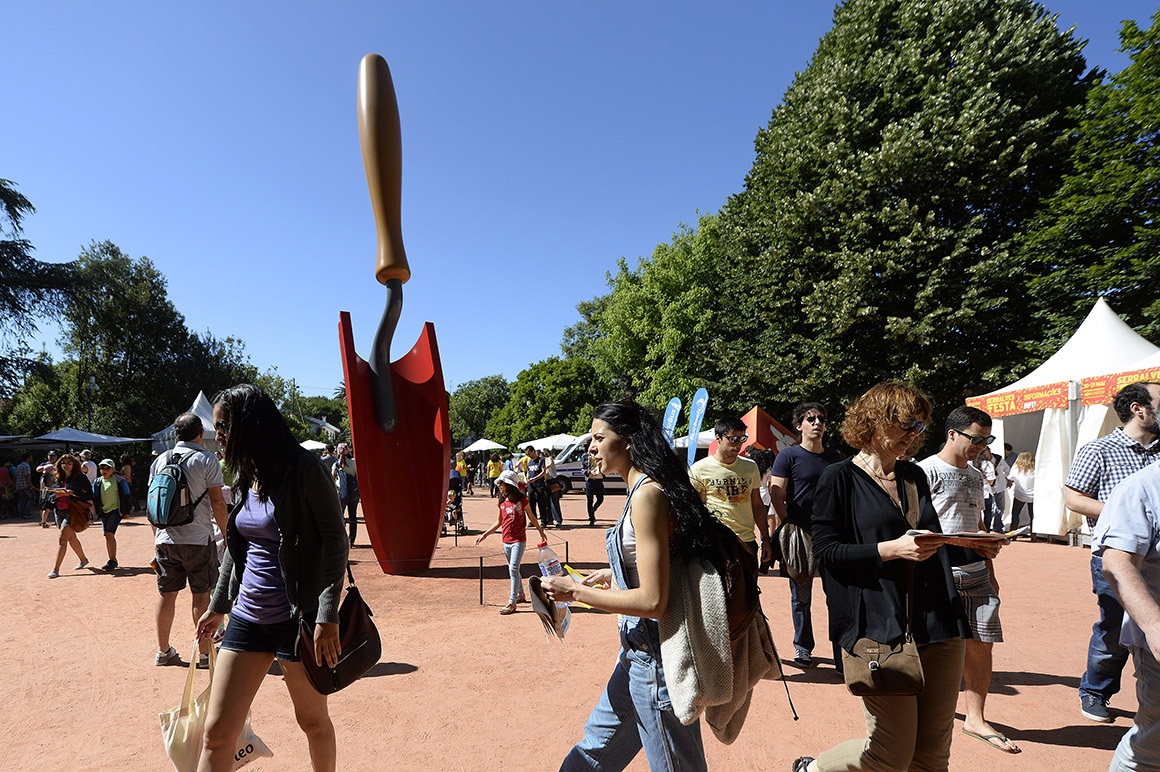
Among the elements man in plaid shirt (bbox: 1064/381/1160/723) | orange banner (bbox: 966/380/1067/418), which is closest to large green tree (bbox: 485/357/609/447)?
orange banner (bbox: 966/380/1067/418)

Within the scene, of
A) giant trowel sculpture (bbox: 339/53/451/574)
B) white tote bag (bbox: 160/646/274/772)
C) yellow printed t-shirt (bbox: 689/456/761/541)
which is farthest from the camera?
giant trowel sculpture (bbox: 339/53/451/574)

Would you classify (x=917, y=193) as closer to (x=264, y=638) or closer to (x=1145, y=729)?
(x=1145, y=729)

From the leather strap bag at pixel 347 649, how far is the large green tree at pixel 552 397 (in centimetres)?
3825

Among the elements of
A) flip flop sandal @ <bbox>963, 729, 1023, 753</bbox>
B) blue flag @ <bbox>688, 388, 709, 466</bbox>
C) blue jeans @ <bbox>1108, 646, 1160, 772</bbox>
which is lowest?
flip flop sandal @ <bbox>963, 729, 1023, 753</bbox>

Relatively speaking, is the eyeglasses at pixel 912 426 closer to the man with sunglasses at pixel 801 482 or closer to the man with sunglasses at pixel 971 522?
the man with sunglasses at pixel 971 522

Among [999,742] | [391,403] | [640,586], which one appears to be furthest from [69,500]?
[999,742]

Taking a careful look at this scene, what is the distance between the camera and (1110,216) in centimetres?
1616

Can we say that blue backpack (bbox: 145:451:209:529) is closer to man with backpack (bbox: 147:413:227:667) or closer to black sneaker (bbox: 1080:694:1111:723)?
man with backpack (bbox: 147:413:227:667)

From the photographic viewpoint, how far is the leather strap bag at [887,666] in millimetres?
2283

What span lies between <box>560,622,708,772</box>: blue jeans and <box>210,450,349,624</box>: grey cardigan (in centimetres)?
107

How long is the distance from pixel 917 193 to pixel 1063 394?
8526 mm

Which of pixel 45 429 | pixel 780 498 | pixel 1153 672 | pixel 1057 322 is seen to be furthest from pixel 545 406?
pixel 1153 672

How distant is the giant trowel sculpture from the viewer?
29.2ft

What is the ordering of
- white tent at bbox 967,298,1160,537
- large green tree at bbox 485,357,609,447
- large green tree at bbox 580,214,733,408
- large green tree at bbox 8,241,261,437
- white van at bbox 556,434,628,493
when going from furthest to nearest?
1. large green tree at bbox 485,357,609,447
2. large green tree at bbox 8,241,261,437
3. large green tree at bbox 580,214,733,408
4. white van at bbox 556,434,628,493
5. white tent at bbox 967,298,1160,537
